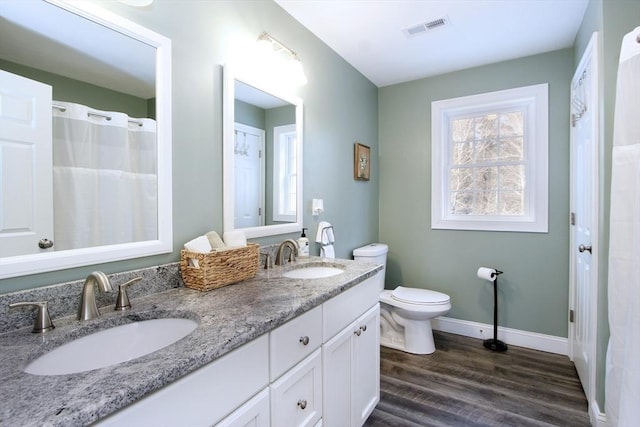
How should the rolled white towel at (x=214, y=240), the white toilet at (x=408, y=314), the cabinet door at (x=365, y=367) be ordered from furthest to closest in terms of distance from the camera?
the white toilet at (x=408, y=314)
the cabinet door at (x=365, y=367)
the rolled white towel at (x=214, y=240)

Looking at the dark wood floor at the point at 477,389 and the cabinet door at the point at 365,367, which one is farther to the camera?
the dark wood floor at the point at 477,389

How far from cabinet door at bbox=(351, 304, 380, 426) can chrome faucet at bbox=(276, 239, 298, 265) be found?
543 millimetres

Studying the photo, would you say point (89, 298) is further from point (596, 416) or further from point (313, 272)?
point (596, 416)

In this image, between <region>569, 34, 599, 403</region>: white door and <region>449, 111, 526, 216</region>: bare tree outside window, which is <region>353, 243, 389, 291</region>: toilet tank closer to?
<region>449, 111, 526, 216</region>: bare tree outside window

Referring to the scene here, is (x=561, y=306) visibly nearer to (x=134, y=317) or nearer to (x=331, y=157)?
(x=331, y=157)

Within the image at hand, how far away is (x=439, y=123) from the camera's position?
9.61ft

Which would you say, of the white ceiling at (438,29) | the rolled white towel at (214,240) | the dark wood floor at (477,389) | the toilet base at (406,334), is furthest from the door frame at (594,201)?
the rolled white towel at (214,240)

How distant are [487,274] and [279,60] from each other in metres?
2.21

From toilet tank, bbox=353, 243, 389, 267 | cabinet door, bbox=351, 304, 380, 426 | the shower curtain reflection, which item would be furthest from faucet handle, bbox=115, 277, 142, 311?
toilet tank, bbox=353, 243, 389, 267

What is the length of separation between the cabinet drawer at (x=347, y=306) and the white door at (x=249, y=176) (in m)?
0.63

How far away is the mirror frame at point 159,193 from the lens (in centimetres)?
95

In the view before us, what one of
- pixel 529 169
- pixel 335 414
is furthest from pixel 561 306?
pixel 335 414

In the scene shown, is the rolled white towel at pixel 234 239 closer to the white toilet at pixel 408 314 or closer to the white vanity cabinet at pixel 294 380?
the white vanity cabinet at pixel 294 380

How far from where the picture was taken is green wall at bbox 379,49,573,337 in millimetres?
2496
